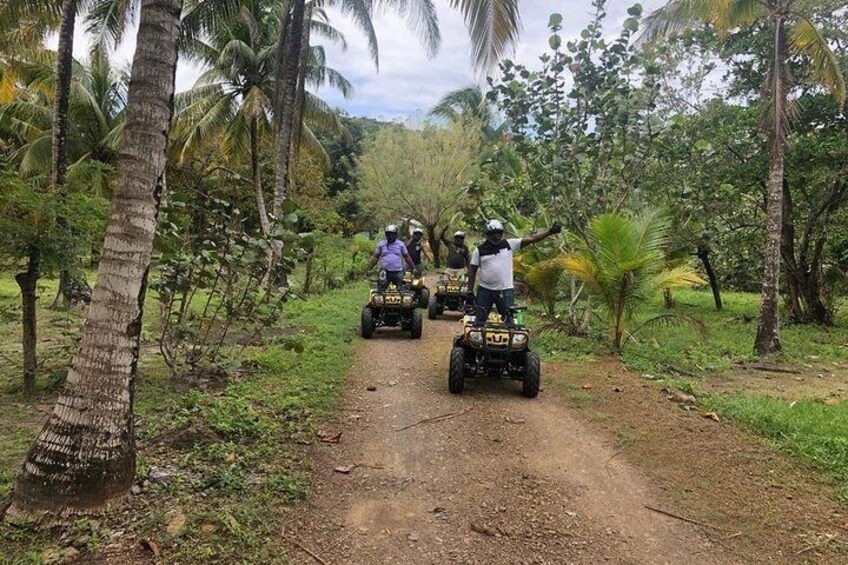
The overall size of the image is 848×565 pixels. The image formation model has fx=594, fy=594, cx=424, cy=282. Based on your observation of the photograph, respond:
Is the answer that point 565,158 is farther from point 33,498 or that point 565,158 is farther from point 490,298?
point 33,498

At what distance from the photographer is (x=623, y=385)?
25.3 feet

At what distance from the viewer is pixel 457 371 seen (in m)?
6.79

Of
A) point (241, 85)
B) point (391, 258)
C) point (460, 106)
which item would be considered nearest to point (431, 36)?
point (391, 258)

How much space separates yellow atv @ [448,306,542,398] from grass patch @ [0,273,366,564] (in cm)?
143

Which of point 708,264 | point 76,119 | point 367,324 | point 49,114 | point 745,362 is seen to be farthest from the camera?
point 76,119

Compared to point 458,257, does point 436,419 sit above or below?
below

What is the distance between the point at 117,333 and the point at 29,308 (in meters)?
3.34

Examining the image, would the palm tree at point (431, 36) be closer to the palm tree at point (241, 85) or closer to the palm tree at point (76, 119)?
the palm tree at point (241, 85)

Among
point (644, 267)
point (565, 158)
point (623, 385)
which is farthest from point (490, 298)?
point (565, 158)

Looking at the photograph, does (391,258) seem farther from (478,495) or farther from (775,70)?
(775,70)

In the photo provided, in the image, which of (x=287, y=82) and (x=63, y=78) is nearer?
(x=63, y=78)

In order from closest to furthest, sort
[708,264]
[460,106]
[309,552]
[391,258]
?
1. [309,552]
2. [391,258]
3. [708,264]
4. [460,106]

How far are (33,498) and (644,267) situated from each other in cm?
803

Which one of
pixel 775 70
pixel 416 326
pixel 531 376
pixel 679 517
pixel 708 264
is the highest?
pixel 775 70
